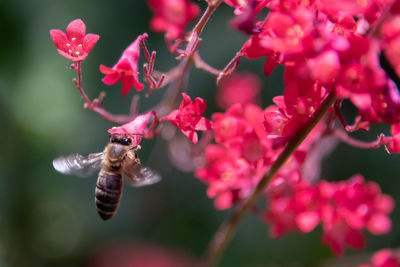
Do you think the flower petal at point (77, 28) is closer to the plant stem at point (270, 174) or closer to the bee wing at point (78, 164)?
the bee wing at point (78, 164)

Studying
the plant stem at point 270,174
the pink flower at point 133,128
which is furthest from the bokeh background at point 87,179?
the pink flower at point 133,128

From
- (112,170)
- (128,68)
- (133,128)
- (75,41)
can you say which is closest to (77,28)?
(75,41)

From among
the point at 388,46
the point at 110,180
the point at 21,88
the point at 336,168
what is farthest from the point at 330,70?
the point at 21,88

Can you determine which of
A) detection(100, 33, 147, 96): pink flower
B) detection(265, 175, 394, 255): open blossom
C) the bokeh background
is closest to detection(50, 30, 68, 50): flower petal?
detection(100, 33, 147, 96): pink flower

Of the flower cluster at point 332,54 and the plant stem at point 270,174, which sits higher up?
the flower cluster at point 332,54

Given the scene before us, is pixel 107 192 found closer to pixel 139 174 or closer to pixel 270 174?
pixel 139 174

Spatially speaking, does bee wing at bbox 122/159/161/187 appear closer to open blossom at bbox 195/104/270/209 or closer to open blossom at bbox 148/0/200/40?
open blossom at bbox 195/104/270/209
